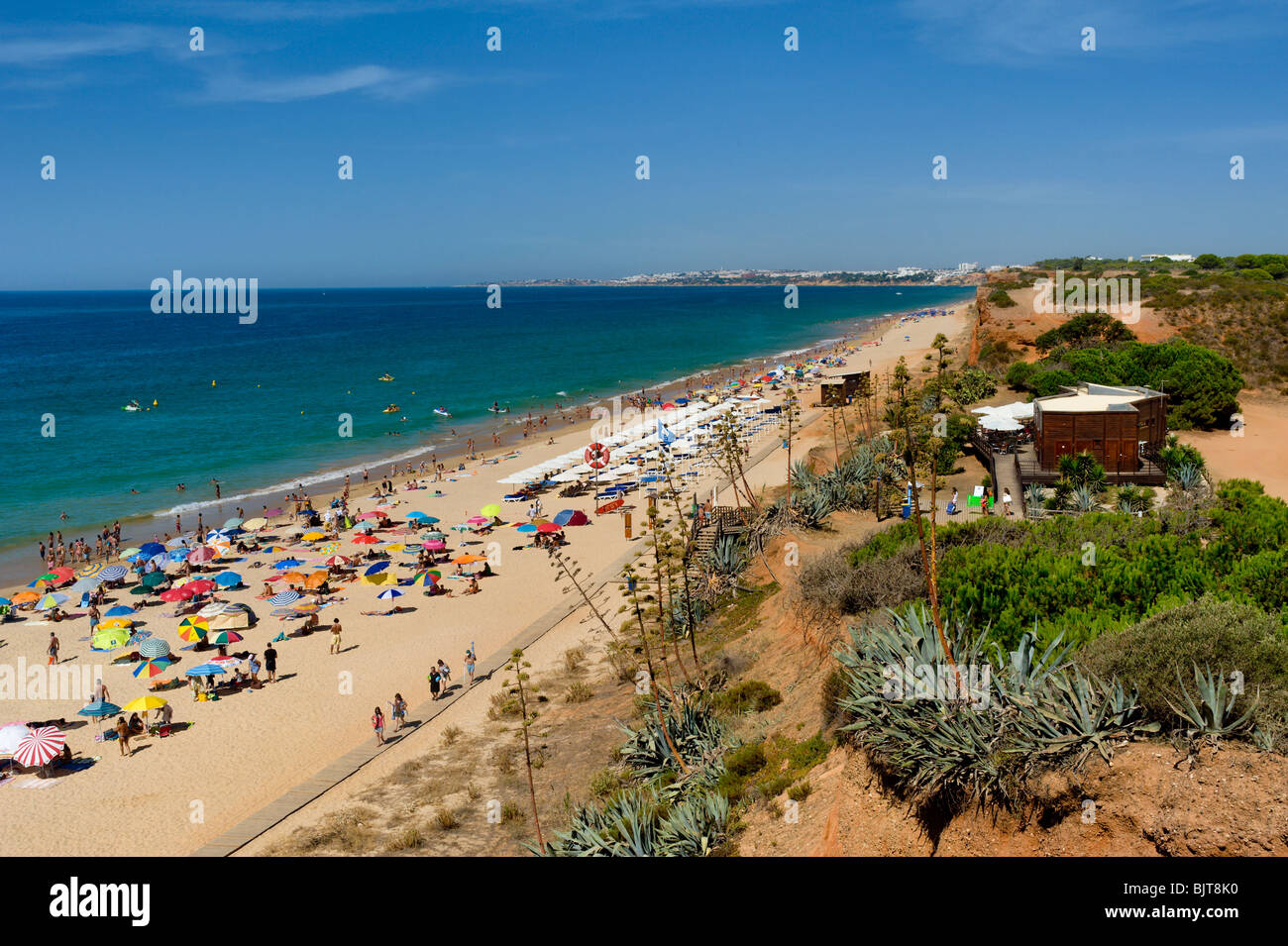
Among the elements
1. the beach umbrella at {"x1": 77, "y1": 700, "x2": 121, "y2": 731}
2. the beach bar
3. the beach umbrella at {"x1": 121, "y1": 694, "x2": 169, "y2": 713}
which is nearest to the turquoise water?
the beach umbrella at {"x1": 77, "y1": 700, "x2": 121, "y2": 731}

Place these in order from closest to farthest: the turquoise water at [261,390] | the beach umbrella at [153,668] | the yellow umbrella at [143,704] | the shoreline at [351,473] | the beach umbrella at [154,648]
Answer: the yellow umbrella at [143,704], the beach umbrella at [153,668], the beach umbrella at [154,648], the shoreline at [351,473], the turquoise water at [261,390]

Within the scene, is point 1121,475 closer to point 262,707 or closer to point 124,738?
point 262,707

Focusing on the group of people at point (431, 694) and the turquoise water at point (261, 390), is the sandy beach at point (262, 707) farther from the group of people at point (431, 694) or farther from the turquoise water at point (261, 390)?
the turquoise water at point (261, 390)

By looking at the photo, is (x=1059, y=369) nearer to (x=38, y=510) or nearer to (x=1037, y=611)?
(x=1037, y=611)

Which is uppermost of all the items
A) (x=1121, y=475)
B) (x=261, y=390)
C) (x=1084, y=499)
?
(x=261, y=390)

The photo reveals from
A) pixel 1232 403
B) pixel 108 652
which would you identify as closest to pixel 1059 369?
pixel 1232 403

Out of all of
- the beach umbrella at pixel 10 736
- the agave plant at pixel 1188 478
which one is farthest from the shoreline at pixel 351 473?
the agave plant at pixel 1188 478

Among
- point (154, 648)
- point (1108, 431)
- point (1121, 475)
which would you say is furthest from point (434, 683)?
point (1108, 431)
